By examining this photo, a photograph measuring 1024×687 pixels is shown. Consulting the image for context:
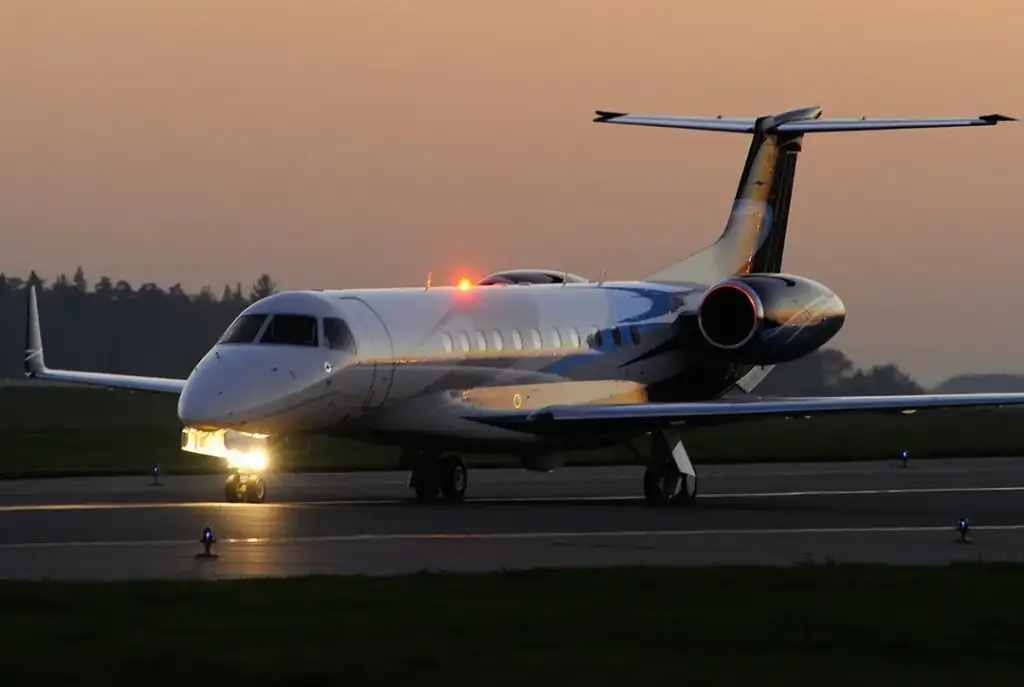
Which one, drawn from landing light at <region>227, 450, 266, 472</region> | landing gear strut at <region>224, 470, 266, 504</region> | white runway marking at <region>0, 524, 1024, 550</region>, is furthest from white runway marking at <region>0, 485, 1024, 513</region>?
white runway marking at <region>0, 524, 1024, 550</region>

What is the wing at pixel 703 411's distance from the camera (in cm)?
3050

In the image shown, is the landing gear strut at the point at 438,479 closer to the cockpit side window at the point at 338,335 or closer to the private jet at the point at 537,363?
the private jet at the point at 537,363

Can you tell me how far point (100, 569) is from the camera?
64.0ft

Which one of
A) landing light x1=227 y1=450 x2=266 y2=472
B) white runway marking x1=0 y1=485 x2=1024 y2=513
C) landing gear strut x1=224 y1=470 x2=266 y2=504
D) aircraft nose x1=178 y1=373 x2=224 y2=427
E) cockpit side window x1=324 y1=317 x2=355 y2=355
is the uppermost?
cockpit side window x1=324 y1=317 x2=355 y2=355

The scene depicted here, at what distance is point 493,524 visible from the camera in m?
26.0

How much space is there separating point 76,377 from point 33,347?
141 centimetres

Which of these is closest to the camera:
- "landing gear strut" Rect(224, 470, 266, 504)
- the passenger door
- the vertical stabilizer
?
"landing gear strut" Rect(224, 470, 266, 504)

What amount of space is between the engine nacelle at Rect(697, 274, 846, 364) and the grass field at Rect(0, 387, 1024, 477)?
7.10 m

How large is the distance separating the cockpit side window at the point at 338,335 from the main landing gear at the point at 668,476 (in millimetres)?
5073

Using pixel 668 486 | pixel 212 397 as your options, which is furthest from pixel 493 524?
pixel 668 486

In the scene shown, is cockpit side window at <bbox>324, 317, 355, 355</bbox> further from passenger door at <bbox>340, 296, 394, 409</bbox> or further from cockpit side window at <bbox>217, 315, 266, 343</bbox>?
cockpit side window at <bbox>217, 315, 266, 343</bbox>

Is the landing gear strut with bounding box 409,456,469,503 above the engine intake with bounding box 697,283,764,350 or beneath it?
beneath

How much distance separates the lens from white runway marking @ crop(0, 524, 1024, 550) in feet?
73.9

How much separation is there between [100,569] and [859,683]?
9365 mm
